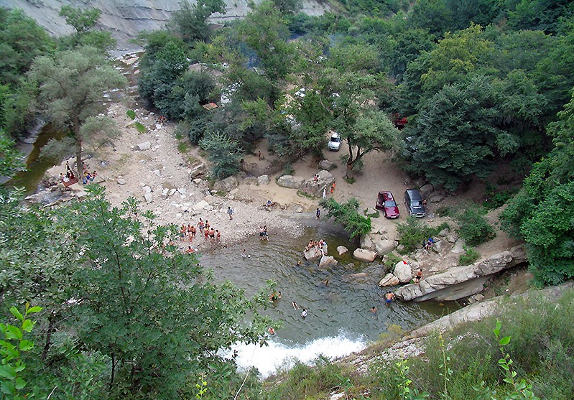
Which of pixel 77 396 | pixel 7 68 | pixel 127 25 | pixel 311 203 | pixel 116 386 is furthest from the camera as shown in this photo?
pixel 127 25

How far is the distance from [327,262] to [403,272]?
421cm

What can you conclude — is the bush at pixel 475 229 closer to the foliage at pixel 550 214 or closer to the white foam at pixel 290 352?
the foliage at pixel 550 214

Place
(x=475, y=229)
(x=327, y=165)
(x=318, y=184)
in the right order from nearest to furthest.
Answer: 1. (x=475, y=229)
2. (x=318, y=184)
3. (x=327, y=165)

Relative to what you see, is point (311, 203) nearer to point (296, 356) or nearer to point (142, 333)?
point (296, 356)

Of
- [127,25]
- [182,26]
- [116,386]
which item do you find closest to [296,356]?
[116,386]

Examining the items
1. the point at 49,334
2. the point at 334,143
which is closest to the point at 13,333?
the point at 49,334

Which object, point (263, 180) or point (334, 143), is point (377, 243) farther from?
point (334, 143)

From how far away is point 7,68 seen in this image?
34.4 metres

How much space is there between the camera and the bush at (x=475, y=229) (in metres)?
21.1

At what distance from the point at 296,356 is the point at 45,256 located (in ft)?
41.1

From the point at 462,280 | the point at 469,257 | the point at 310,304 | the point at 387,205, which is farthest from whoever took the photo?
the point at 387,205

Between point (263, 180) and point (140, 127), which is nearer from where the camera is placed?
point (263, 180)

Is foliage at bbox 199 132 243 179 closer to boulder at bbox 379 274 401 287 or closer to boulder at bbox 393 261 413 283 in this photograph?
boulder at bbox 379 274 401 287

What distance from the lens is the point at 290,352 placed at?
17.2 metres
